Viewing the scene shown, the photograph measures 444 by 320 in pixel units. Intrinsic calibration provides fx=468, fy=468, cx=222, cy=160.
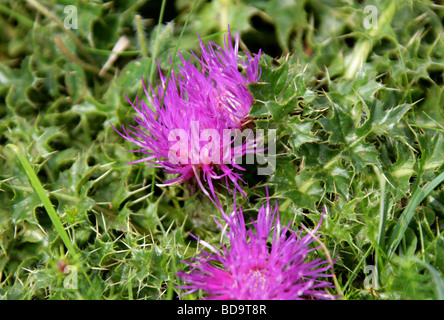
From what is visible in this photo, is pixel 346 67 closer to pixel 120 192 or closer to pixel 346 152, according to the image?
pixel 346 152

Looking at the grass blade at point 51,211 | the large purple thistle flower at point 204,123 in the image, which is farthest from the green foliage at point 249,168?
the large purple thistle flower at point 204,123

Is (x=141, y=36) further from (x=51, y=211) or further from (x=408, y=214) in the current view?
(x=408, y=214)

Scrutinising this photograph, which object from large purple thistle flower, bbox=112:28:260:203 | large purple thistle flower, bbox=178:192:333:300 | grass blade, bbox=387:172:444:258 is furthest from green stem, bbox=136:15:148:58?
grass blade, bbox=387:172:444:258

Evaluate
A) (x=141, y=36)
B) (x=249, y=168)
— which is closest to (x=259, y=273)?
(x=249, y=168)

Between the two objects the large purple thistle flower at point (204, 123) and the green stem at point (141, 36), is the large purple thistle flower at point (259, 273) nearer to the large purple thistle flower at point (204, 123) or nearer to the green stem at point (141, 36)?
the large purple thistle flower at point (204, 123)

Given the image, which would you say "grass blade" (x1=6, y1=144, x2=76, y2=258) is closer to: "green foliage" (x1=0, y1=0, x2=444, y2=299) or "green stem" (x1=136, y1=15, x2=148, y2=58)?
"green foliage" (x1=0, y1=0, x2=444, y2=299)

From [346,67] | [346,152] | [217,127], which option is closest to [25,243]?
[217,127]
